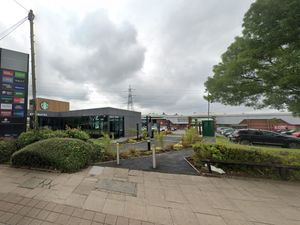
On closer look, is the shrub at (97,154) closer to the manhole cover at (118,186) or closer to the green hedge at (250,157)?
the manhole cover at (118,186)

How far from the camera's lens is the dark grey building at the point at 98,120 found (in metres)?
20.4

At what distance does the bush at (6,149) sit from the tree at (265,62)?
895 cm

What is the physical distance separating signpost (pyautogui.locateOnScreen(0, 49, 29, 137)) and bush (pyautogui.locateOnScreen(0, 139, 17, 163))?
237 centimetres

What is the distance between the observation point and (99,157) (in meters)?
7.82

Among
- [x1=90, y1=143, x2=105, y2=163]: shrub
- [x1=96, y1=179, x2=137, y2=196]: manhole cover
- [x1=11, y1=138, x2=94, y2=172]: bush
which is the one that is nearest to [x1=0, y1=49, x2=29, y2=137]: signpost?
[x1=11, y1=138, x2=94, y2=172]: bush

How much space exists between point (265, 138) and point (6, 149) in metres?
18.0

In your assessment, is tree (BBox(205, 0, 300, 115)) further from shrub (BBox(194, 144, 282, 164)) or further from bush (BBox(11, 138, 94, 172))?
bush (BBox(11, 138, 94, 172))

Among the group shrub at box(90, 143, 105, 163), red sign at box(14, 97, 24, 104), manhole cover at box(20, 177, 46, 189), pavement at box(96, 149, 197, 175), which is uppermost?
red sign at box(14, 97, 24, 104)

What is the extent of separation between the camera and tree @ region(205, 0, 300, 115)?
5613 millimetres

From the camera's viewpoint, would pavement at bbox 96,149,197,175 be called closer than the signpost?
Yes

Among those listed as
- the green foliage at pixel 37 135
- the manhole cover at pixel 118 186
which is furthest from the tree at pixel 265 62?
the green foliage at pixel 37 135

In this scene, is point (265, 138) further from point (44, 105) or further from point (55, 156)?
point (44, 105)

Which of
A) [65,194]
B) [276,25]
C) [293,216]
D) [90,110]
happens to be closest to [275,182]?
[293,216]

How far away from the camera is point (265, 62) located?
6.64 metres
